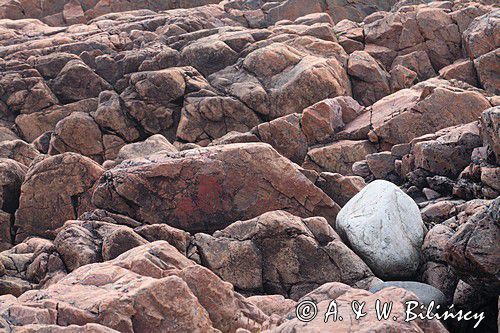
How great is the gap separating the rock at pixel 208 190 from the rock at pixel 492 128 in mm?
→ 5032

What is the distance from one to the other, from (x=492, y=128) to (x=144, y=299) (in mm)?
12691

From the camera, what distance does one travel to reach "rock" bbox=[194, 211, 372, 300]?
15.1 m

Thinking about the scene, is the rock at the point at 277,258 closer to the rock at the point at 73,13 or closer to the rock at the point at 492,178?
the rock at the point at 492,178

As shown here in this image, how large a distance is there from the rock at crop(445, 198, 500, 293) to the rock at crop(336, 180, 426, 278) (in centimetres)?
309

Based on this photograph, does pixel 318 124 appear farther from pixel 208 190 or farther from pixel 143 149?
pixel 208 190

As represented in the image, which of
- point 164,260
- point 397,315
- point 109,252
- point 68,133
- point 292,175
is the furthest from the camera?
point 68,133

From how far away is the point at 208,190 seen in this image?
722 inches

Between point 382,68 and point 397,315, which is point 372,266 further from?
point 382,68

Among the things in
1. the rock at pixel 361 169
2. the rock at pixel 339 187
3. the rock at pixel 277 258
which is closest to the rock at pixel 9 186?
the rock at pixel 277 258

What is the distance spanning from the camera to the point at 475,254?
41.4 ft

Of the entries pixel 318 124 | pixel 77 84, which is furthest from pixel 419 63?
pixel 77 84

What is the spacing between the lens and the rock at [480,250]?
1246 cm

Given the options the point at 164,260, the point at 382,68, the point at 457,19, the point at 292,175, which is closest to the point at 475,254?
the point at 164,260

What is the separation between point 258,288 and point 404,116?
13.9 meters
